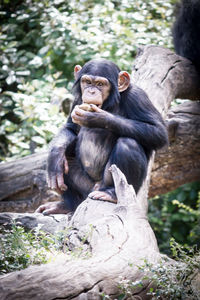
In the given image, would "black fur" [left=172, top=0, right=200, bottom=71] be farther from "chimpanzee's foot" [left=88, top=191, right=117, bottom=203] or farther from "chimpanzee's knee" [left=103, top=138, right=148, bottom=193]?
"chimpanzee's foot" [left=88, top=191, right=117, bottom=203]

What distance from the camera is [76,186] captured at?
4.33m

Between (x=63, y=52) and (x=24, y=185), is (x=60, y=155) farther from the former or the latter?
(x=63, y=52)

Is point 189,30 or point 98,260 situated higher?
point 189,30

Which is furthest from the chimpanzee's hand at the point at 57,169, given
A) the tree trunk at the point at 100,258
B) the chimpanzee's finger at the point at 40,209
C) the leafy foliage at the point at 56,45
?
the leafy foliage at the point at 56,45

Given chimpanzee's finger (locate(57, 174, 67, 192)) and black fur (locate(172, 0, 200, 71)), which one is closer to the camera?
chimpanzee's finger (locate(57, 174, 67, 192))

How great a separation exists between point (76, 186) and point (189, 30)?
111 inches

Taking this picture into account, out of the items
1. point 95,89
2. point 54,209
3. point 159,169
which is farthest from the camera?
point 159,169

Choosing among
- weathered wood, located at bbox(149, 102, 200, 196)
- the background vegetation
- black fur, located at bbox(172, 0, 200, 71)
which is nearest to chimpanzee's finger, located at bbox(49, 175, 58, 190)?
weathered wood, located at bbox(149, 102, 200, 196)

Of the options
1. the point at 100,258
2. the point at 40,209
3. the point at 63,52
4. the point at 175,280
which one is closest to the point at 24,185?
the point at 40,209

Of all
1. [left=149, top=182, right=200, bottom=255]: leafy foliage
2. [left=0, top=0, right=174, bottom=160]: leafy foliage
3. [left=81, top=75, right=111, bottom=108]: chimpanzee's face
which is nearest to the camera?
[left=81, top=75, right=111, bottom=108]: chimpanzee's face

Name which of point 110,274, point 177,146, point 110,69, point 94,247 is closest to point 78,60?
point 177,146

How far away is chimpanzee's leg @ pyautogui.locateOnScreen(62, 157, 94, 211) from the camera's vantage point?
4.29 metres

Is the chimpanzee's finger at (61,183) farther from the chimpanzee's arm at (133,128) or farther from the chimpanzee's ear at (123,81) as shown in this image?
the chimpanzee's ear at (123,81)

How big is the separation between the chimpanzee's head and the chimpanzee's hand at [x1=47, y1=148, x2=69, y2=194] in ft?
1.89
